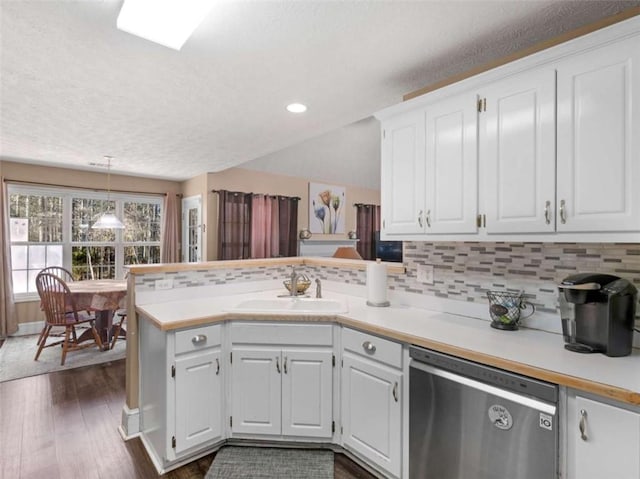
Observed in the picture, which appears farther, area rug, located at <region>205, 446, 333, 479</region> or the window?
the window

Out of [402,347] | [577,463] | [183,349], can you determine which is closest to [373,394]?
[402,347]

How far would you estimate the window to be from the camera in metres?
4.79

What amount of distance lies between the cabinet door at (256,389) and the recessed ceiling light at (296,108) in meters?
1.71

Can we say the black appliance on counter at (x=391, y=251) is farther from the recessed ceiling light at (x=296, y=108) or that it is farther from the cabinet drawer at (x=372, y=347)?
the cabinet drawer at (x=372, y=347)

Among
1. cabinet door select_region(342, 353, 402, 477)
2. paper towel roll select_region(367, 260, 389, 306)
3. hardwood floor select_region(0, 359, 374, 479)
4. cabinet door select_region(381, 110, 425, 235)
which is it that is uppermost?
cabinet door select_region(381, 110, 425, 235)

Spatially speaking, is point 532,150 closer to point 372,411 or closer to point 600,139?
point 600,139

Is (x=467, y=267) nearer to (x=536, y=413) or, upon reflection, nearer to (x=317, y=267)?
(x=536, y=413)

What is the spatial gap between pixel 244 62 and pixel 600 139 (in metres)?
1.71

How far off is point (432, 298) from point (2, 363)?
443 centimetres

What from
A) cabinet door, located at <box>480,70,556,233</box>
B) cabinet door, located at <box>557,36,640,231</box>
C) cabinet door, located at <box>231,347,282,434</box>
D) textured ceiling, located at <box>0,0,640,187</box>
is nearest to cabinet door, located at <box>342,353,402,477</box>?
cabinet door, located at <box>231,347,282,434</box>

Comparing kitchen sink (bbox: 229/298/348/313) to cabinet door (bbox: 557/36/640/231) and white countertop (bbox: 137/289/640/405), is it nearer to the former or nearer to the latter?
white countertop (bbox: 137/289/640/405)

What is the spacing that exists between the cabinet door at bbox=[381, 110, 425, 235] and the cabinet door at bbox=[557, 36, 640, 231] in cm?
68

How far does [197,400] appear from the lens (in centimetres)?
200

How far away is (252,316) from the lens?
2.07m
